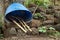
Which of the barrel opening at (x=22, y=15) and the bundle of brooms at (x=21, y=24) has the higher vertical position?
the barrel opening at (x=22, y=15)

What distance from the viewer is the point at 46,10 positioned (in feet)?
28.0

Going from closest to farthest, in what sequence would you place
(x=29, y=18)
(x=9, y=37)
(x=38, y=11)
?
(x=9, y=37) < (x=29, y=18) < (x=38, y=11)

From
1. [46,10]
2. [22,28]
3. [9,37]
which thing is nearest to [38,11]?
[46,10]

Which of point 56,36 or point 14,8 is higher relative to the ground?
point 14,8

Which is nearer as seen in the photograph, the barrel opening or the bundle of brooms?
the bundle of brooms

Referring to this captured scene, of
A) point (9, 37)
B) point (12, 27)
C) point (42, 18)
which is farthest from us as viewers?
point (42, 18)

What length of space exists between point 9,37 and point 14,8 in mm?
896

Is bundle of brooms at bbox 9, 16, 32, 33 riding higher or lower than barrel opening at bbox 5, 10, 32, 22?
lower

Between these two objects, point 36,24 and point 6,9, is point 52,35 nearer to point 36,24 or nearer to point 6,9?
point 36,24

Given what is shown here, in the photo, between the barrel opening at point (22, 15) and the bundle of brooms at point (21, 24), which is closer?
the bundle of brooms at point (21, 24)

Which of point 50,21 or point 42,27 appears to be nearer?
point 42,27

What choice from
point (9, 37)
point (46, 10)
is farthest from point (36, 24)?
point (46, 10)

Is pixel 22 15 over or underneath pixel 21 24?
over

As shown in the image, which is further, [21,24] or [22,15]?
[22,15]
